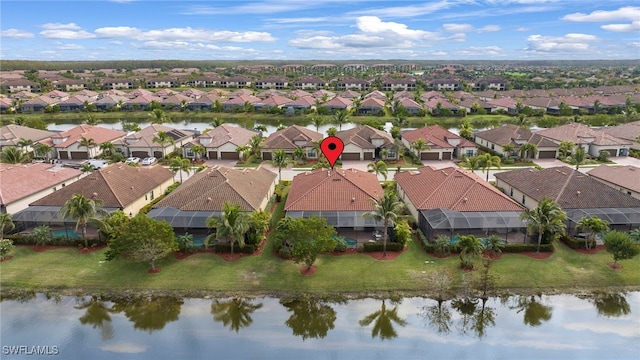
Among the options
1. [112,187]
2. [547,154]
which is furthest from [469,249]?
[547,154]

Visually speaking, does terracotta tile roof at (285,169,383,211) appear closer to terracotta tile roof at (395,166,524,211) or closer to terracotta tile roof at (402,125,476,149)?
terracotta tile roof at (395,166,524,211)

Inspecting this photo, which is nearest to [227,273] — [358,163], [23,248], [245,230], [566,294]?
[245,230]

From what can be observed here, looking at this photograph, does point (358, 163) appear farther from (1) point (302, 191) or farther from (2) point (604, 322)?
(2) point (604, 322)

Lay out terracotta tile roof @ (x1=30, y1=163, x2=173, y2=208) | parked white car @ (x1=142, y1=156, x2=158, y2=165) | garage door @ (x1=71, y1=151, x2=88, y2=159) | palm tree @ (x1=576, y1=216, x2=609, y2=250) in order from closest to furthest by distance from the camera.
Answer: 1. palm tree @ (x1=576, y1=216, x2=609, y2=250)
2. terracotta tile roof @ (x1=30, y1=163, x2=173, y2=208)
3. parked white car @ (x1=142, y1=156, x2=158, y2=165)
4. garage door @ (x1=71, y1=151, x2=88, y2=159)

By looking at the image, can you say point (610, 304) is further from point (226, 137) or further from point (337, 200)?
point (226, 137)

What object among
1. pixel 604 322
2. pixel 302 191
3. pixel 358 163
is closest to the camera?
pixel 604 322

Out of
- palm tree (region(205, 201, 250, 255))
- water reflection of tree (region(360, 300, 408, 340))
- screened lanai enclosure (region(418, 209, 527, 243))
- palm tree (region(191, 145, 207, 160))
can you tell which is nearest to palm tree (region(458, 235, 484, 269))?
screened lanai enclosure (region(418, 209, 527, 243))
